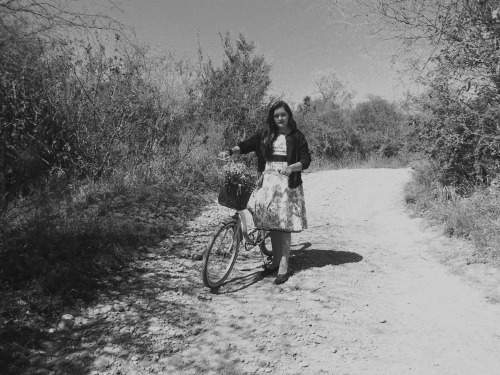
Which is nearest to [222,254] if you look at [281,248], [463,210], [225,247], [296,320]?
[225,247]

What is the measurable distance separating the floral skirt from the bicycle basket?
17 centimetres

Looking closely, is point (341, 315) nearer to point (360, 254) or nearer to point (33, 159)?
point (360, 254)

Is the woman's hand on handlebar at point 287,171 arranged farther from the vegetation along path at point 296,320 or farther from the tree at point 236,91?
the tree at point 236,91

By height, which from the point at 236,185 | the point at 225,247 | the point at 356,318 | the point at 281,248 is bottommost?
the point at 356,318

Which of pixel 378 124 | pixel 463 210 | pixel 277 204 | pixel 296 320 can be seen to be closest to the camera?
pixel 296 320

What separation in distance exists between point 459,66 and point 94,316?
274 inches

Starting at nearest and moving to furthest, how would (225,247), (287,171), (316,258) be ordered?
1. (287,171)
2. (225,247)
3. (316,258)

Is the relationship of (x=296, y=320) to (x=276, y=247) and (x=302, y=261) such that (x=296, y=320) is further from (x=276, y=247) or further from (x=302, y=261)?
Result: (x=302, y=261)

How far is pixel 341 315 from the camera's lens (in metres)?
3.42

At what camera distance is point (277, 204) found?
393 cm

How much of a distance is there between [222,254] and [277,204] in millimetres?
844

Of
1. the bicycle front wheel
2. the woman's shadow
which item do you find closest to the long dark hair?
the bicycle front wheel

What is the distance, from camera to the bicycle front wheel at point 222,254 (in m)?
3.82

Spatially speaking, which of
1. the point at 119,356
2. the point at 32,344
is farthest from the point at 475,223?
the point at 32,344
